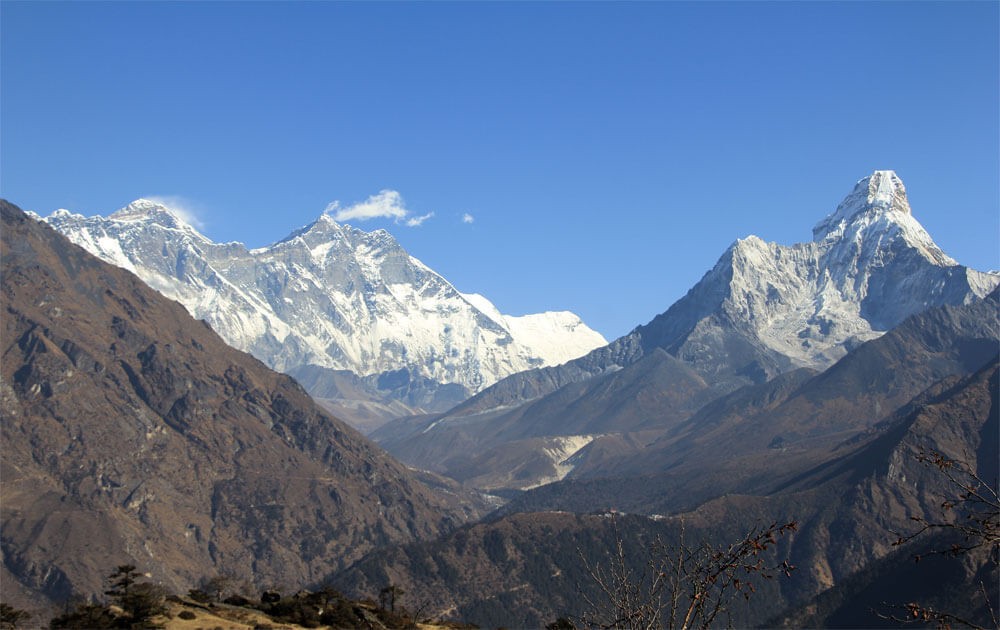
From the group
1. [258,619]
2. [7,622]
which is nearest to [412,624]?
[258,619]

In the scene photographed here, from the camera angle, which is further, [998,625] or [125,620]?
[125,620]

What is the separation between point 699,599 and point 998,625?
7.36 meters

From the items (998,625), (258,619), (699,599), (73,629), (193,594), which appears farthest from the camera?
(193,594)

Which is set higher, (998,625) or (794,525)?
(794,525)

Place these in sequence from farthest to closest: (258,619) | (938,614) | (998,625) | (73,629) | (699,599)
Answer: (258,619) < (73,629) < (699,599) < (998,625) < (938,614)

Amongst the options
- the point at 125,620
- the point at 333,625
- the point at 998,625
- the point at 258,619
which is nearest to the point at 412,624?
the point at 333,625

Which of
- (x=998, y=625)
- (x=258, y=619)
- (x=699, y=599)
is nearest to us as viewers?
(x=998, y=625)

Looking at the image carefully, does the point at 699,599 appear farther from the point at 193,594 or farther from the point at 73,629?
the point at 193,594

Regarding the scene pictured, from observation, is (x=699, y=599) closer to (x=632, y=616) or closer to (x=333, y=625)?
(x=632, y=616)

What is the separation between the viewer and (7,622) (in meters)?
82.1

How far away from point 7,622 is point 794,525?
77573 millimetres

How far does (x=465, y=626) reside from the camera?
96062mm

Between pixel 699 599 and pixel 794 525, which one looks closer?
pixel 794 525

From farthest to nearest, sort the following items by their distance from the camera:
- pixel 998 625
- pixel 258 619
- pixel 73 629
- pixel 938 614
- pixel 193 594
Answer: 1. pixel 193 594
2. pixel 258 619
3. pixel 73 629
4. pixel 998 625
5. pixel 938 614
